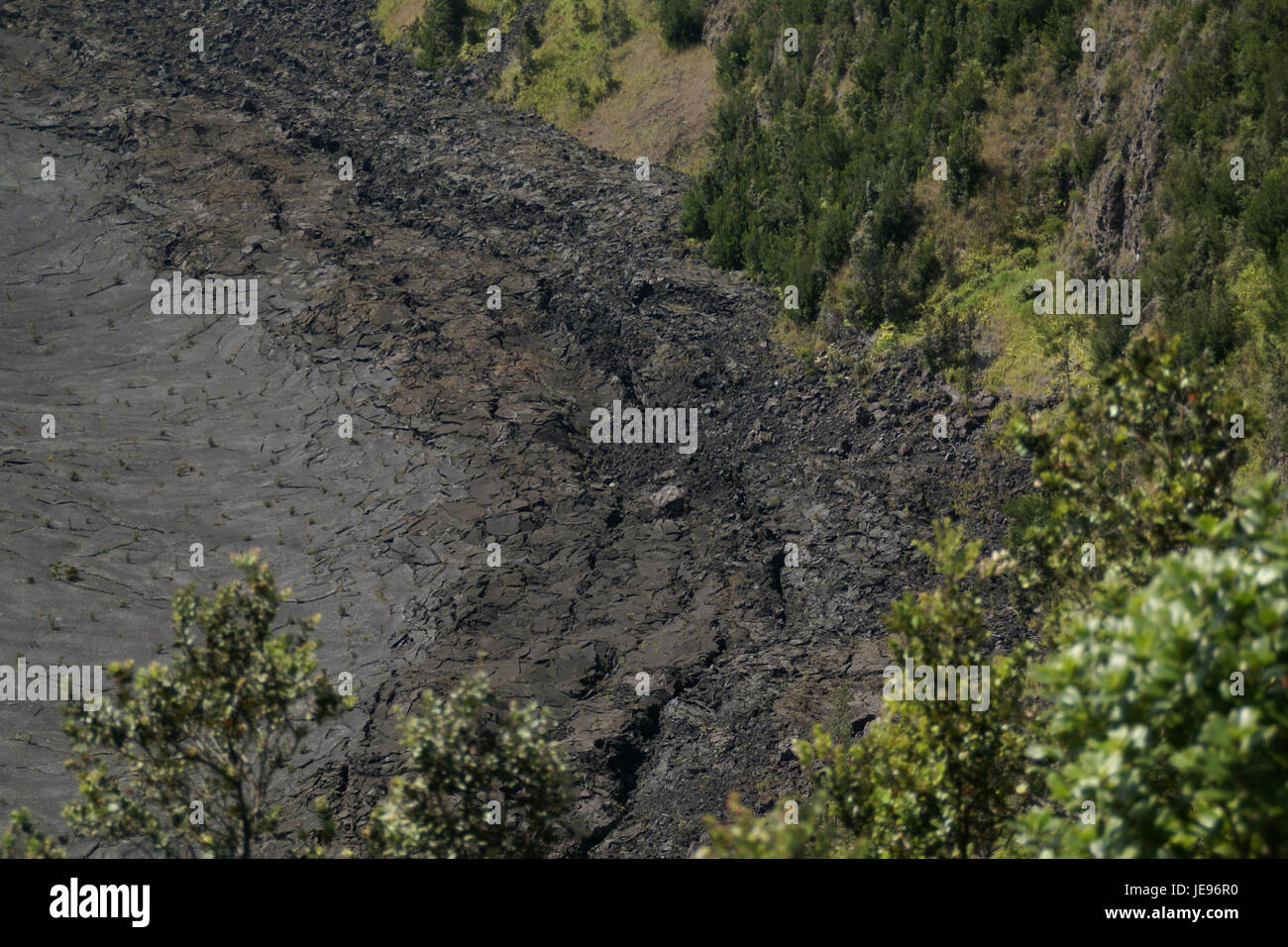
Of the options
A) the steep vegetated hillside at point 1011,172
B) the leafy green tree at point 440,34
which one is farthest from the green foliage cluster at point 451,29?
the steep vegetated hillside at point 1011,172

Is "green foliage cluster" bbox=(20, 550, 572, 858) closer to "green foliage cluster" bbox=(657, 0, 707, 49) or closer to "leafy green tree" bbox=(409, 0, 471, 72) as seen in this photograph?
"green foliage cluster" bbox=(657, 0, 707, 49)

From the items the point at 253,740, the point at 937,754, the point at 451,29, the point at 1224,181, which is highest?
the point at 451,29

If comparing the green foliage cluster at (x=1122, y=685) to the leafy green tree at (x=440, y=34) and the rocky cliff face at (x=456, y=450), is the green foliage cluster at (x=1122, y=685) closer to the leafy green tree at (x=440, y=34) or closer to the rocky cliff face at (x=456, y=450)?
the rocky cliff face at (x=456, y=450)

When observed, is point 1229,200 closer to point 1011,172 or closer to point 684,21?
point 1011,172

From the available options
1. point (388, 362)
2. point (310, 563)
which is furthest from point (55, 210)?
point (310, 563)

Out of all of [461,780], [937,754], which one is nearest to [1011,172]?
[937,754]

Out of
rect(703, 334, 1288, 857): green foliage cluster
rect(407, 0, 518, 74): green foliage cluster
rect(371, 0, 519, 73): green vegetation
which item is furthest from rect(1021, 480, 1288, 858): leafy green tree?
rect(407, 0, 518, 74): green foliage cluster
